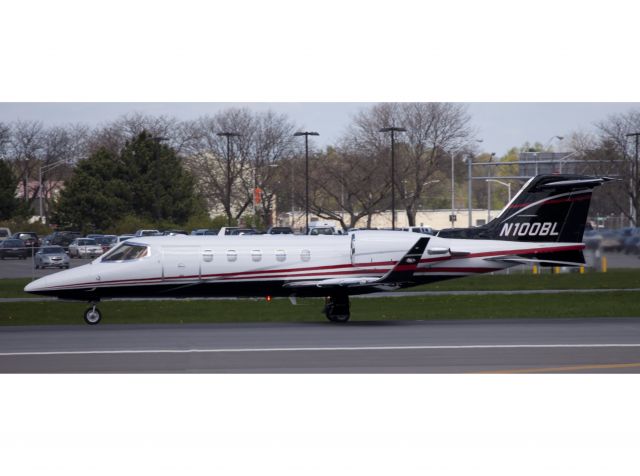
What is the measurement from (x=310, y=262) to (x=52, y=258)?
110 feet

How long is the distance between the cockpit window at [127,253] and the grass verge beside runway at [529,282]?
12002 mm

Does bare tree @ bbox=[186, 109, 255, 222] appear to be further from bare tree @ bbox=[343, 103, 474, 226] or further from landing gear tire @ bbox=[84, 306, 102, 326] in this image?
landing gear tire @ bbox=[84, 306, 102, 326]

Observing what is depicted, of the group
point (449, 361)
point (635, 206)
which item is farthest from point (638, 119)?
point (449, 361)

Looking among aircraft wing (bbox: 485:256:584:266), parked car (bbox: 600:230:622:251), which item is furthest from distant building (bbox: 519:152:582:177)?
aircraft wing (bbox: 485:256:584:266)

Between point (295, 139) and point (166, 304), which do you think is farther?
point (295, 139)

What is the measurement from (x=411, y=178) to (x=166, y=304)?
157ft

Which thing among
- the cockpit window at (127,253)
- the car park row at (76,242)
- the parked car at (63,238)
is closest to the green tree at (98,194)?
the car park row at (76,242)

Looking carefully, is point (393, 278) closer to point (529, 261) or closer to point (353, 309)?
point (529, 261)

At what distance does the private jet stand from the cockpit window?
28mm

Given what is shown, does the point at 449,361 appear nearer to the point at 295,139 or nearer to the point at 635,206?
the point at 635,206

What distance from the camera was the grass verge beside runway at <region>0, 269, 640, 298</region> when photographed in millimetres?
39344

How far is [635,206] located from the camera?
57.7m

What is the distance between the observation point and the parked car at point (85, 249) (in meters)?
61.5

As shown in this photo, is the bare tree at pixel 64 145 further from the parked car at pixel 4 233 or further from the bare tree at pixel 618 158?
the bare tree at pixel 618 158
